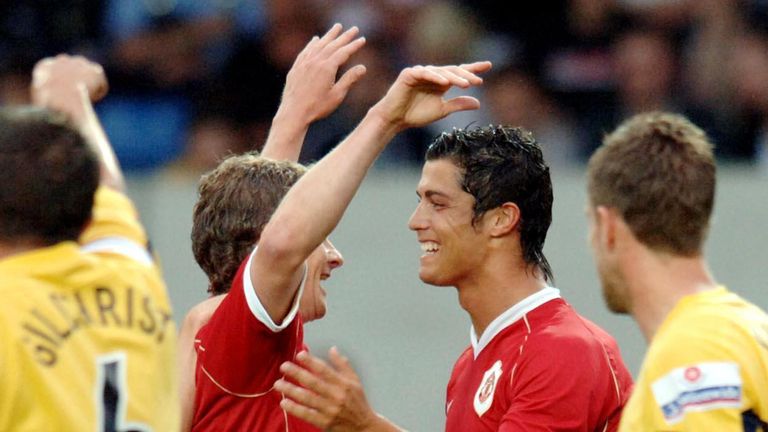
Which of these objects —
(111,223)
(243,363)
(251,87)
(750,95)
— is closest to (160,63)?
(251,87)

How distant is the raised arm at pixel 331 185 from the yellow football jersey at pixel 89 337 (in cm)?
49

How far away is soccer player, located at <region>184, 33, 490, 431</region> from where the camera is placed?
3861 millimetres

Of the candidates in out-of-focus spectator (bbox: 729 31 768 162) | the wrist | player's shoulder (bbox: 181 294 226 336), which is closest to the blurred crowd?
out-of-focus spectator (bbox: 729 31 768 162)

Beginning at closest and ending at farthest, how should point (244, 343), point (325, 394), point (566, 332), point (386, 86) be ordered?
point (325, 394)
point (244, 343)
point (566, 332)
point (386, 86)

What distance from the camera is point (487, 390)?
14.8ft

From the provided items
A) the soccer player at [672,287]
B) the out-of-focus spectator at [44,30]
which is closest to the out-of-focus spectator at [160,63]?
the out-of-focus spectator at [44,30]

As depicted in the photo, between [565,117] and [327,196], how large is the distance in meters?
5.03

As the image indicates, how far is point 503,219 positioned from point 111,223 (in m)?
1.71

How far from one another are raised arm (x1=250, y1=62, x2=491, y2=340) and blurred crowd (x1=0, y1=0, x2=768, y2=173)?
4399 millimetres

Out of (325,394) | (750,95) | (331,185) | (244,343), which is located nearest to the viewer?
(331,185)

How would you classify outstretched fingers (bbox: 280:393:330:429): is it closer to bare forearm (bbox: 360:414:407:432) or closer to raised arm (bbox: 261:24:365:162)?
bare forearm (bbox: 360:414:407:432)

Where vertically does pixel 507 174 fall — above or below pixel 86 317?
above

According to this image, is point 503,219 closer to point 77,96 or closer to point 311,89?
point 311,89

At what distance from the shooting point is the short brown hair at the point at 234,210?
4430mm
